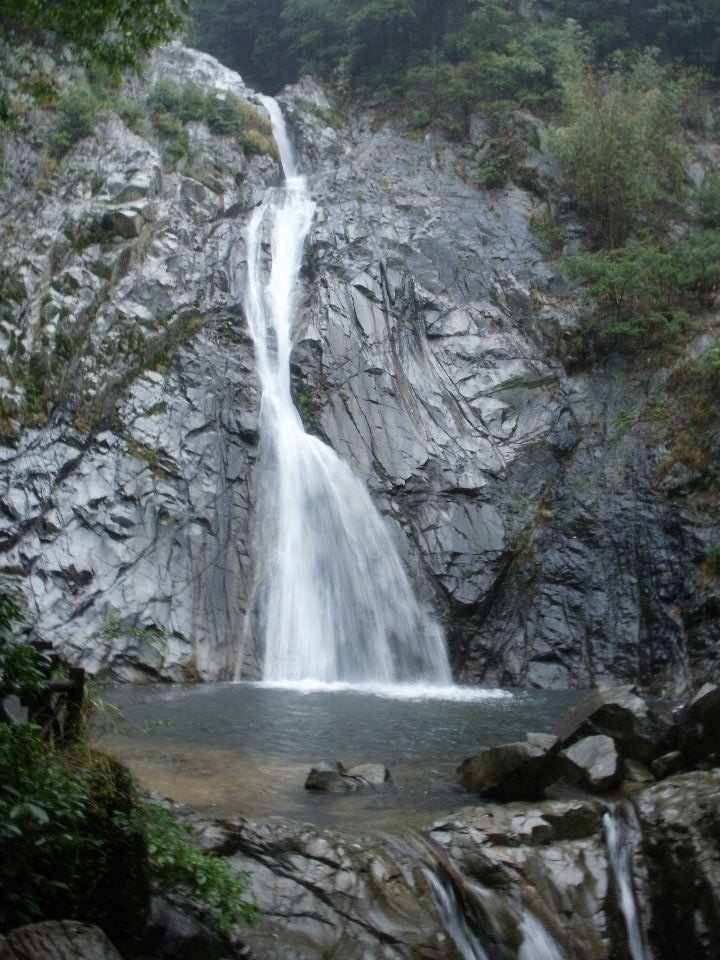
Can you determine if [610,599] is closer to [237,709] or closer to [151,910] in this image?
[237,709]

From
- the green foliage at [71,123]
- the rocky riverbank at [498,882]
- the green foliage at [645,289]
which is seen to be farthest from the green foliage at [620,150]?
the rocky riverbank at [498,882]

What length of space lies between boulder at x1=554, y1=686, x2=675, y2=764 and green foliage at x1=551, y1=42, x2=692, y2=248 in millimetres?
17581

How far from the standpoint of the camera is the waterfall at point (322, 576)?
15453mm

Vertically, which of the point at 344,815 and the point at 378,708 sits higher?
the point at 378,708

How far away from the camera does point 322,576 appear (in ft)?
53.9

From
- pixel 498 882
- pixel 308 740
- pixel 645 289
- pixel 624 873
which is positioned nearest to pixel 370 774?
pixel 308 740

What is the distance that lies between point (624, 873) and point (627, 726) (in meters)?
2.23

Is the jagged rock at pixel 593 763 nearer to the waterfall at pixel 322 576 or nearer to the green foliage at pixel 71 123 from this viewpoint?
→ the waterfall at pixel 322 576

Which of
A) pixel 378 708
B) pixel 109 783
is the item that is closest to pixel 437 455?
pixel 378 708

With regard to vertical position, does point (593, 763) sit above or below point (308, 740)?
below

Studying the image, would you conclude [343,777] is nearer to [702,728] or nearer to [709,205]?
[702,728]

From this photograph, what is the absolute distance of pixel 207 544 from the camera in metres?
16.1

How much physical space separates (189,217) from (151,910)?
783 inches

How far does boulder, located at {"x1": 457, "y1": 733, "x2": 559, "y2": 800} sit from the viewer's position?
7.67m
